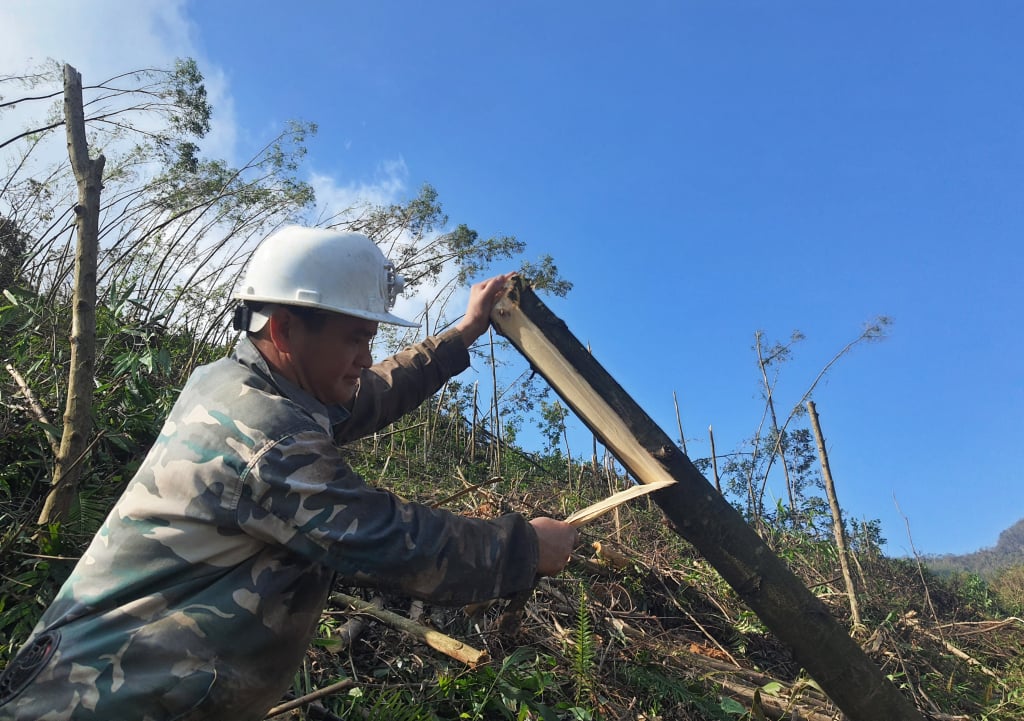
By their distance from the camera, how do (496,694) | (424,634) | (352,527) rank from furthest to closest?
(424,634) < (496,694) < (352,527)

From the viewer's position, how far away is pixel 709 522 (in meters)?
2.30

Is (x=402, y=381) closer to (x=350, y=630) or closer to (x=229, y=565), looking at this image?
(x=229, y=565)

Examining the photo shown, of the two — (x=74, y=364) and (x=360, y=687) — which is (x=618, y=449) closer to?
(x=360, y=687)

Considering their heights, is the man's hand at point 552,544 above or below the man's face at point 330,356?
below

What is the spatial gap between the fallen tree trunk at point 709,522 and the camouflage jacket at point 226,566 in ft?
2.85

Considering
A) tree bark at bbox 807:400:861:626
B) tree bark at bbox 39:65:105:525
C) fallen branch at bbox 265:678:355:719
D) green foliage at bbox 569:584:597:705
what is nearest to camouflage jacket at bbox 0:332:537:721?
fallen branch at bbox 265:678:355:719

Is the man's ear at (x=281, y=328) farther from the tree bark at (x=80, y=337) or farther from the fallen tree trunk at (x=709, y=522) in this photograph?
the tree bark at (x=80, y=337)

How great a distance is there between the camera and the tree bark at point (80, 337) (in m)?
3.07

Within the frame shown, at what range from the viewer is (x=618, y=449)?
232cm

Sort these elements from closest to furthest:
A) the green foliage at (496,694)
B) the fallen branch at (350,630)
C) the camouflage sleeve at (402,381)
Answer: the camouflage sleeve at (402,381) < the green foliage at (496,694) < the fallen branch at (350,630)

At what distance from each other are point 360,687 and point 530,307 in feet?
5.48

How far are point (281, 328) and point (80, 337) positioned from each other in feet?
6.23

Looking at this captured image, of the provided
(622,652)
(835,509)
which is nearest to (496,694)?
(622,652)

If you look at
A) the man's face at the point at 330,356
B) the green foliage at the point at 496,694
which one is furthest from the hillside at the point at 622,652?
the man's face at the point at 330,356
